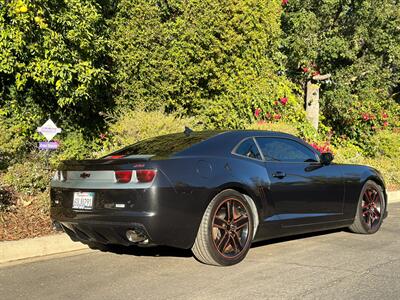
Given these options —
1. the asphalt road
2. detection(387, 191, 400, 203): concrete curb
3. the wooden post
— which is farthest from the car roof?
the wooden post

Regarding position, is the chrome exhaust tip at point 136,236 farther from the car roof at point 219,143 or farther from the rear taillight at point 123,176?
the car roof at point 219,143

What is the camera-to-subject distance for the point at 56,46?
8570 millimetres

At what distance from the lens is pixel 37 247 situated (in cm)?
577

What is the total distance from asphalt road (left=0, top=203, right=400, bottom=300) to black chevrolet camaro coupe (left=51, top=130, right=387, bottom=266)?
0.27 meters

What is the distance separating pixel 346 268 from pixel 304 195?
1.05m

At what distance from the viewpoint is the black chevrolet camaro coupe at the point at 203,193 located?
15.6ft

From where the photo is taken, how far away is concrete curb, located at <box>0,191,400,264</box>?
18.2 feet

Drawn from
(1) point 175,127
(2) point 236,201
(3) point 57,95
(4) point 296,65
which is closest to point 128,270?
(2) point 236,201

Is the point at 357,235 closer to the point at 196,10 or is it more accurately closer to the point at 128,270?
the point at 128,270

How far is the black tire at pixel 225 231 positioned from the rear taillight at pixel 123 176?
Answer: 0.83 metres

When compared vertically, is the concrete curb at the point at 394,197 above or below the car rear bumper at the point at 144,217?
below

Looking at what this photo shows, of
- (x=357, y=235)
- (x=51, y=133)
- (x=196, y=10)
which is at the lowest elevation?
(x=357, y=235)

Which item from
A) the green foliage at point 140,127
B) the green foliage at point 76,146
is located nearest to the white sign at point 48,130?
the green foliage at point 140,127

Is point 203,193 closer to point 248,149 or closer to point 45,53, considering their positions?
point 248,149
